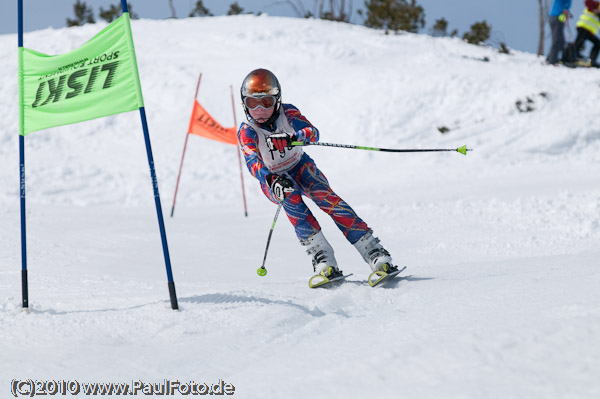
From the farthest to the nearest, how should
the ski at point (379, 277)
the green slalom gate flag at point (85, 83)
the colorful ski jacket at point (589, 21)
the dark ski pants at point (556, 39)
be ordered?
the dark ski pants at point (556, 39) < the colorful ski jacket at point (589, 21) < the ski at point (379, 277) < the green slalom gate flag at point (85, 83)

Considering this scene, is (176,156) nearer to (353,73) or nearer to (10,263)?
(353,73)

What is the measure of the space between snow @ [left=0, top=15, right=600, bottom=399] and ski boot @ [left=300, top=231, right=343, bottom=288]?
19cm

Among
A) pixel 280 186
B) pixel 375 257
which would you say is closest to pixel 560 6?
pixel 375 257

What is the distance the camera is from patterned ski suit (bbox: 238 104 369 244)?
4.10m

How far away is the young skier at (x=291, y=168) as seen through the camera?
157 inches

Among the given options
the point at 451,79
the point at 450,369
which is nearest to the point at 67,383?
the point at 450,369

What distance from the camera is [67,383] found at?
2.37 m

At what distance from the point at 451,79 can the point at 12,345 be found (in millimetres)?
13059

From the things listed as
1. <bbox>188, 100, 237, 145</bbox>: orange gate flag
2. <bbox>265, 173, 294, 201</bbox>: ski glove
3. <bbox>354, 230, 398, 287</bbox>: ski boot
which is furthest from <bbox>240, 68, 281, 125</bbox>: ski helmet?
<bbox>188, 100, 237, 145</bbox>: orange gate flag

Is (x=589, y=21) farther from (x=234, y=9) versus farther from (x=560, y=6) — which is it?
(x=234, y=9)

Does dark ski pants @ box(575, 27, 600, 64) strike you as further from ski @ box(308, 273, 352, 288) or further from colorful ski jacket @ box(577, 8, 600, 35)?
ski @ box(308, 273, 352, 288)

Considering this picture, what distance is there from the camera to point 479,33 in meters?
25.1

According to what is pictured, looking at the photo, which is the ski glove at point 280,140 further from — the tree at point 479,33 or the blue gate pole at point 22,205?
the tree at point 479,33

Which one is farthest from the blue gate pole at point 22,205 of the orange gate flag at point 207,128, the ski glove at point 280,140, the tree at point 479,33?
the tree at point 479,33
